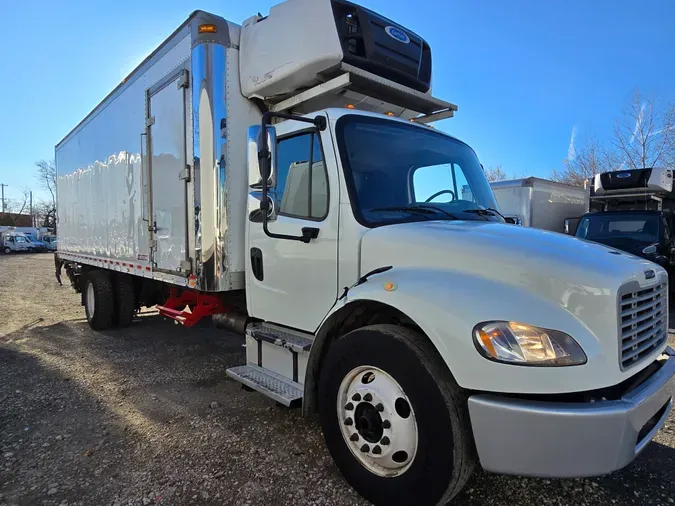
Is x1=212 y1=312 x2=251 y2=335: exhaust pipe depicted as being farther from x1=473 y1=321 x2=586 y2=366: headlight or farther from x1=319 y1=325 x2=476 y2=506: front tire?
x1=473 y1=321 x2=586 y2=366: headlight

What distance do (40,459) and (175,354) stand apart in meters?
2.81

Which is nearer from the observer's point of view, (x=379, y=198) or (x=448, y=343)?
(x=448, y=343)

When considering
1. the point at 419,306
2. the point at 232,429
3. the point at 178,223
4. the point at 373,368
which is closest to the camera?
the point at 419,306

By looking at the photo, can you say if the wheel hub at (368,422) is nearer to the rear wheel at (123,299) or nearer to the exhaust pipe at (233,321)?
the exhaust pipe at (233,321)

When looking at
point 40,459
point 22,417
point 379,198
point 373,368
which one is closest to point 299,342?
point 373,368

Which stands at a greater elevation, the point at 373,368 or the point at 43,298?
the point at 373,368

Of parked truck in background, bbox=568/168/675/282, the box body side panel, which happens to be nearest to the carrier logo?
the box body side panel

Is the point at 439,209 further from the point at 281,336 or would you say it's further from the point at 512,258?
the point at 281,336

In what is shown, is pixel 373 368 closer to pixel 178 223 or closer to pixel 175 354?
pixel 178 223

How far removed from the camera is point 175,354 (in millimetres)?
6023

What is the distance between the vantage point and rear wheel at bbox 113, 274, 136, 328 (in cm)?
720

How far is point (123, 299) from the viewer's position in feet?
24.0

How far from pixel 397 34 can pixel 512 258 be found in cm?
261

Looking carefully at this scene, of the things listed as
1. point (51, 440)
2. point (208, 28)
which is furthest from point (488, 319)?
point (208, 28)
